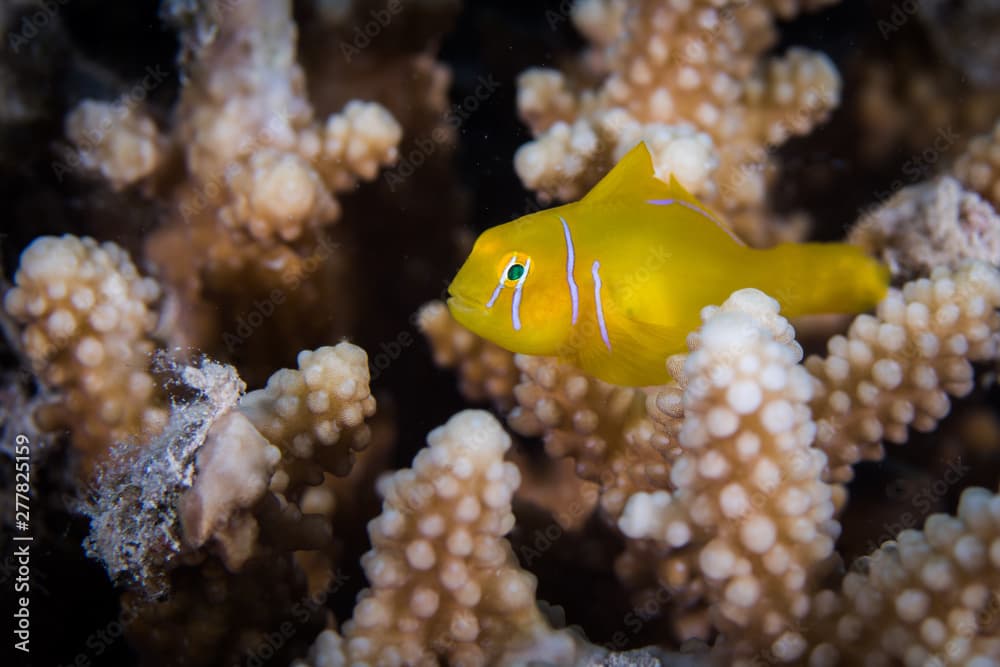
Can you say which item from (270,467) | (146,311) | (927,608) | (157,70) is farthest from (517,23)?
(927,608)

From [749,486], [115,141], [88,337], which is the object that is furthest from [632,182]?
[115,141]

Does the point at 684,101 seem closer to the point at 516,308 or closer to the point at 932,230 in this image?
the point at 932,230

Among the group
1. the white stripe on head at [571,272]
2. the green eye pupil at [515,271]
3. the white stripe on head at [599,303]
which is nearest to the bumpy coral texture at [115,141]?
the green eye pupil at [515,271]

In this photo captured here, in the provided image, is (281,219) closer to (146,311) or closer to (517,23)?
(146,311)

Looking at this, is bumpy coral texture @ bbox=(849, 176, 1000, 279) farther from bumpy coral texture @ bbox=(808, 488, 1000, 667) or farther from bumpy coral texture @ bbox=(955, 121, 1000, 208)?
bumpy coral texture @ bbox=(808, 488, 1000, 667)

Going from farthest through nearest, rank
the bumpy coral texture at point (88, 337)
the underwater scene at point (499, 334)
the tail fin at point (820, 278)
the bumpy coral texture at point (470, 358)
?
the bumpy coral texture at point (470, 358), the tail fin at point (820, 278), the bumpy coral texture at point (88, 337), the underwater scene at point (499, 334)

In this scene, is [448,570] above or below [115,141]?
below

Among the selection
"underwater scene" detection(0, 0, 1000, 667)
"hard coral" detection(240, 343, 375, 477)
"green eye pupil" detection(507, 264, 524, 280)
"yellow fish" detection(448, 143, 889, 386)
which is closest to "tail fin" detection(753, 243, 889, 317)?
"underwater scene" detection(0, 0, 1000, 667)

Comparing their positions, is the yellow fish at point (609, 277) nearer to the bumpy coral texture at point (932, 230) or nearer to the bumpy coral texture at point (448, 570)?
the bumpy coral texture at point (448, 570)
